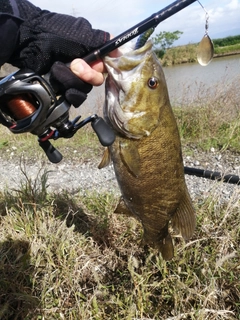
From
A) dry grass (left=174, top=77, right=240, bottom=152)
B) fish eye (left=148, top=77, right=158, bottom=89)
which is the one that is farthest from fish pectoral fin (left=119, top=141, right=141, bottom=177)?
dry grass (left=174, top=77, right=240, bottom=152)

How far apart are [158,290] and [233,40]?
3564cm

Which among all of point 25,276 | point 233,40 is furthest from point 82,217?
point 233,40

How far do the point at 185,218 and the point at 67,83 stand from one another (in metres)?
1.22

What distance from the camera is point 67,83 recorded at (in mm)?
1602

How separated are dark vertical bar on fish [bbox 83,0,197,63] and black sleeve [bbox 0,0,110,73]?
6 centimetres

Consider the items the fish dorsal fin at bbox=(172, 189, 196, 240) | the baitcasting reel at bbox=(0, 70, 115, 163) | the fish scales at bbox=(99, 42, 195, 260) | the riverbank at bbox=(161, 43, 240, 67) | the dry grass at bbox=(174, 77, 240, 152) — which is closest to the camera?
the baitcasting reel at bbox=(0, 70, 115, 163)

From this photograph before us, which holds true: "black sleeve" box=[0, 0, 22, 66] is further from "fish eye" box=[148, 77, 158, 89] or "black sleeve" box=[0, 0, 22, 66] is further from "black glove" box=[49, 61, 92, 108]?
"fish eye" box=[148, 77, 158, 89]

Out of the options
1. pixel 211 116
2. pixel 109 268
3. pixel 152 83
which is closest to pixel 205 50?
pixel 152 83

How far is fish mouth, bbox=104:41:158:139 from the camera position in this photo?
1.71 meters

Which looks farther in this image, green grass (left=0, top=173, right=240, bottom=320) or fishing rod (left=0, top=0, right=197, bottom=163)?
green grass (left=0, top=173, right=240, bottom=320)

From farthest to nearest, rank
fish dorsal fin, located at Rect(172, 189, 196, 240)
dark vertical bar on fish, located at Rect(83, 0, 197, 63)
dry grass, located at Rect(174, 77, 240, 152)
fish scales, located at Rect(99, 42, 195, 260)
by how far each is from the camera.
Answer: dry grass, located at Rect(174, 77, 240, 152) → fish dorsal fin, located at Rect(172, 189, 196, 240) → fish scales, located at Rect(99, 42, 195, 260) → dark vertical bar on fish, located at Rect(83, 0, 197, 63)

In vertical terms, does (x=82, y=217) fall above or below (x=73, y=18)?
below

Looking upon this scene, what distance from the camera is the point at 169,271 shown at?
2402 millimetres

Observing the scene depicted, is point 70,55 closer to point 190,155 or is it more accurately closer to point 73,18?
point 73,18
